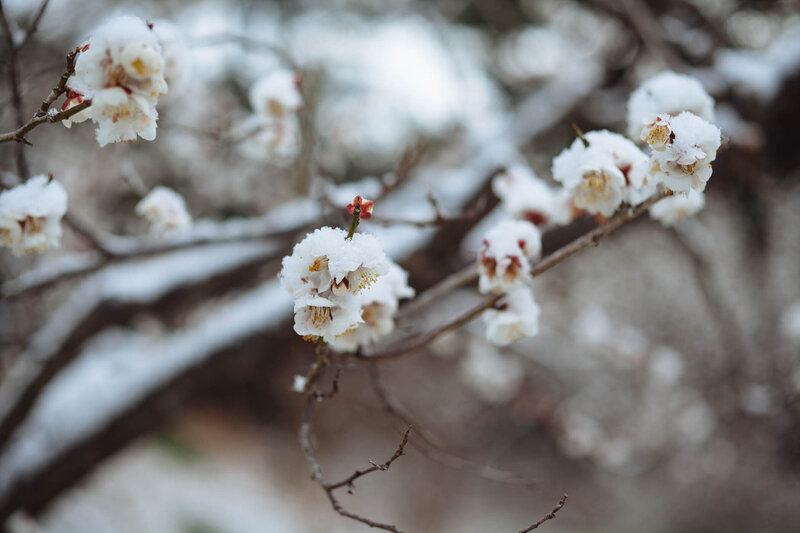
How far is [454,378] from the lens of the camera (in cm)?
571

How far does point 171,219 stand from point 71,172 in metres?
3.66

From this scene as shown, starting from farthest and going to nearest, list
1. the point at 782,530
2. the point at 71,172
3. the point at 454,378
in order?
the point at 454,378
the point at 782,530
the point at 71,172

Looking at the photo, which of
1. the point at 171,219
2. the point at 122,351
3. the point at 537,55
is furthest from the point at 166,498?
the point at 537,55

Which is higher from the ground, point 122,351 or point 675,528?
point 675,528

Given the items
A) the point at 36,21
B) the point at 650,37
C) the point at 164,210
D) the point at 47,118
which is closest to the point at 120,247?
the point at 164,210

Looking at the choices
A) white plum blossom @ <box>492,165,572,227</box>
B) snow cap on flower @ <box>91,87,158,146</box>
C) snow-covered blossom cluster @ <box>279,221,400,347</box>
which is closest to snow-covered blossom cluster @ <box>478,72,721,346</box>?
white plum blossom @ <box>492,165,572,227</box>

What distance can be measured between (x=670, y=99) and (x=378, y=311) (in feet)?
1.62

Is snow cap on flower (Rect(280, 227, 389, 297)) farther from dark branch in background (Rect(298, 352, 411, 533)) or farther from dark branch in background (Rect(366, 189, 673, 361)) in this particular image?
dark branch in background (Rect(366, 189, 673, 361))

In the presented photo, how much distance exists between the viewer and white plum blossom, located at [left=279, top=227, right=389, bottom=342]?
1.70ft

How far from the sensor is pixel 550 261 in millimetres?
710

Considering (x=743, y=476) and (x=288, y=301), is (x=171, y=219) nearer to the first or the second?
(x=288, y=301)

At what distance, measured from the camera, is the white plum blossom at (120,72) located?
507 mm

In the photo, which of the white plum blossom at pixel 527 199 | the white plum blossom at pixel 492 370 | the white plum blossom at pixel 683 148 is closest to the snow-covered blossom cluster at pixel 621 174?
the white plum blossom at pixel 683 148

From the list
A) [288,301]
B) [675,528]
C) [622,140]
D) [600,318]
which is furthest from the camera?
[675,528]
